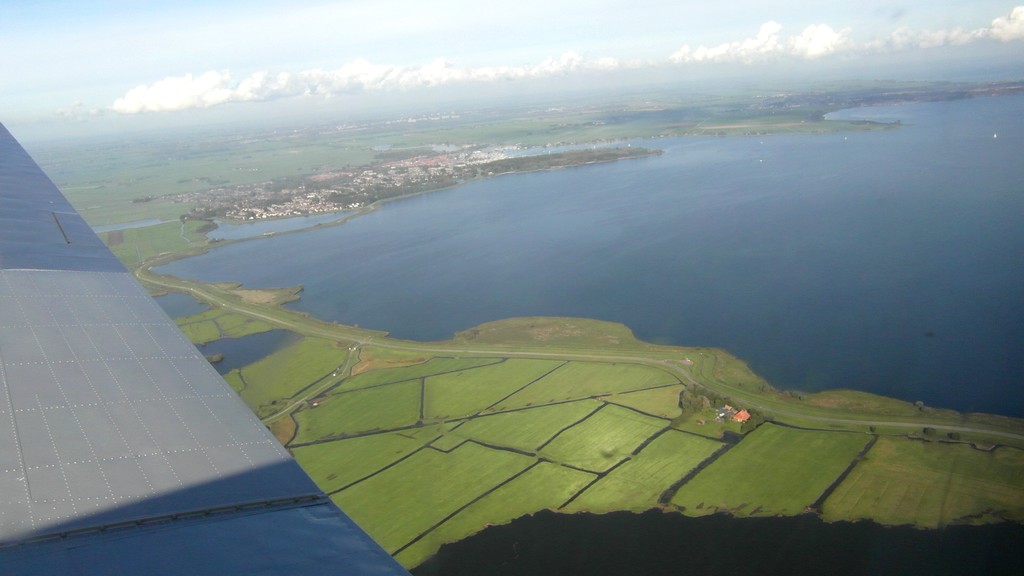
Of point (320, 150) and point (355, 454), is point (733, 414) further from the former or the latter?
point (320, 150)

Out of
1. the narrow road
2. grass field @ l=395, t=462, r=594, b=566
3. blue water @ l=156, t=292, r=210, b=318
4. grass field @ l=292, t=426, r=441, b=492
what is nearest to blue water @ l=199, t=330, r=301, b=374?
the narrow road

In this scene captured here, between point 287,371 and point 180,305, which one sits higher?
point 180,305

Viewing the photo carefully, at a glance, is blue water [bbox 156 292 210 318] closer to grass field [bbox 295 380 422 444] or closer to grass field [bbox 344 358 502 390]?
grass field [bbox 344 358 502 390]

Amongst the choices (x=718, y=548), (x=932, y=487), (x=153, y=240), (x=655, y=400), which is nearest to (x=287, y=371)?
(x=655, y=400)

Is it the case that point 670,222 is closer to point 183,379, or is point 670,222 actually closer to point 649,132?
point 183,379

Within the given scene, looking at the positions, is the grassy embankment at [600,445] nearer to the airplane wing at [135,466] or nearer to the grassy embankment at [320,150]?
the airplane wing at [135,466]

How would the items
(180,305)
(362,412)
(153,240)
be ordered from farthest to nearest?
(153,240) < (180,305) < (362,412)
